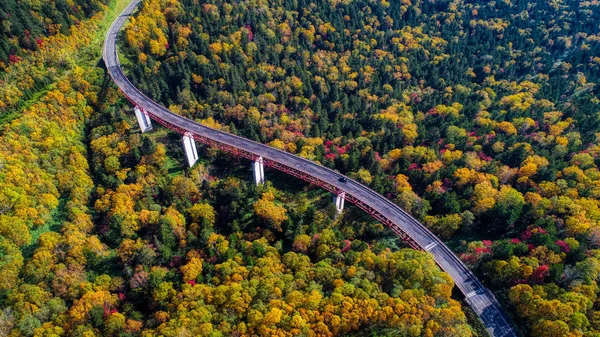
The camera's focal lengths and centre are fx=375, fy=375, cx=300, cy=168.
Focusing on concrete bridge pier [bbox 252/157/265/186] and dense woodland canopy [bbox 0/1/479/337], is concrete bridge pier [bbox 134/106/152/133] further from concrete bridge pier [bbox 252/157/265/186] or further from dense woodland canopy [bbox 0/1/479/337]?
concrete bridge pier [bbox 252/157/265/186]

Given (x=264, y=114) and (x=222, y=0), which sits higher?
(x=222, y=0)

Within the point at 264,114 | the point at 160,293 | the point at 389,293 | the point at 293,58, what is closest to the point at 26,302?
the point at 160,293

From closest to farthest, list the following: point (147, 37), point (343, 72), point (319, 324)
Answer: point (319, 324)
point (147, 37)
point (343, 72)

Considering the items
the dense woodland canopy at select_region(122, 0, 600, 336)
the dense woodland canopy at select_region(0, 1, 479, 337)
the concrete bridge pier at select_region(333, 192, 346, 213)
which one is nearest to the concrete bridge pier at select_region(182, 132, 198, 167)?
the dense woodland canopy at select_region(0, 1, 479, 337)

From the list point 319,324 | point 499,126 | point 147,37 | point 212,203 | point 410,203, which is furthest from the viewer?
point 147,37

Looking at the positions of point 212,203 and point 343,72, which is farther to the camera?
point 343,72

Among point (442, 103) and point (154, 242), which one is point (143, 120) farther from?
point (442, 103)

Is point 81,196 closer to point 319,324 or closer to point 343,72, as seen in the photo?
point 319,324
